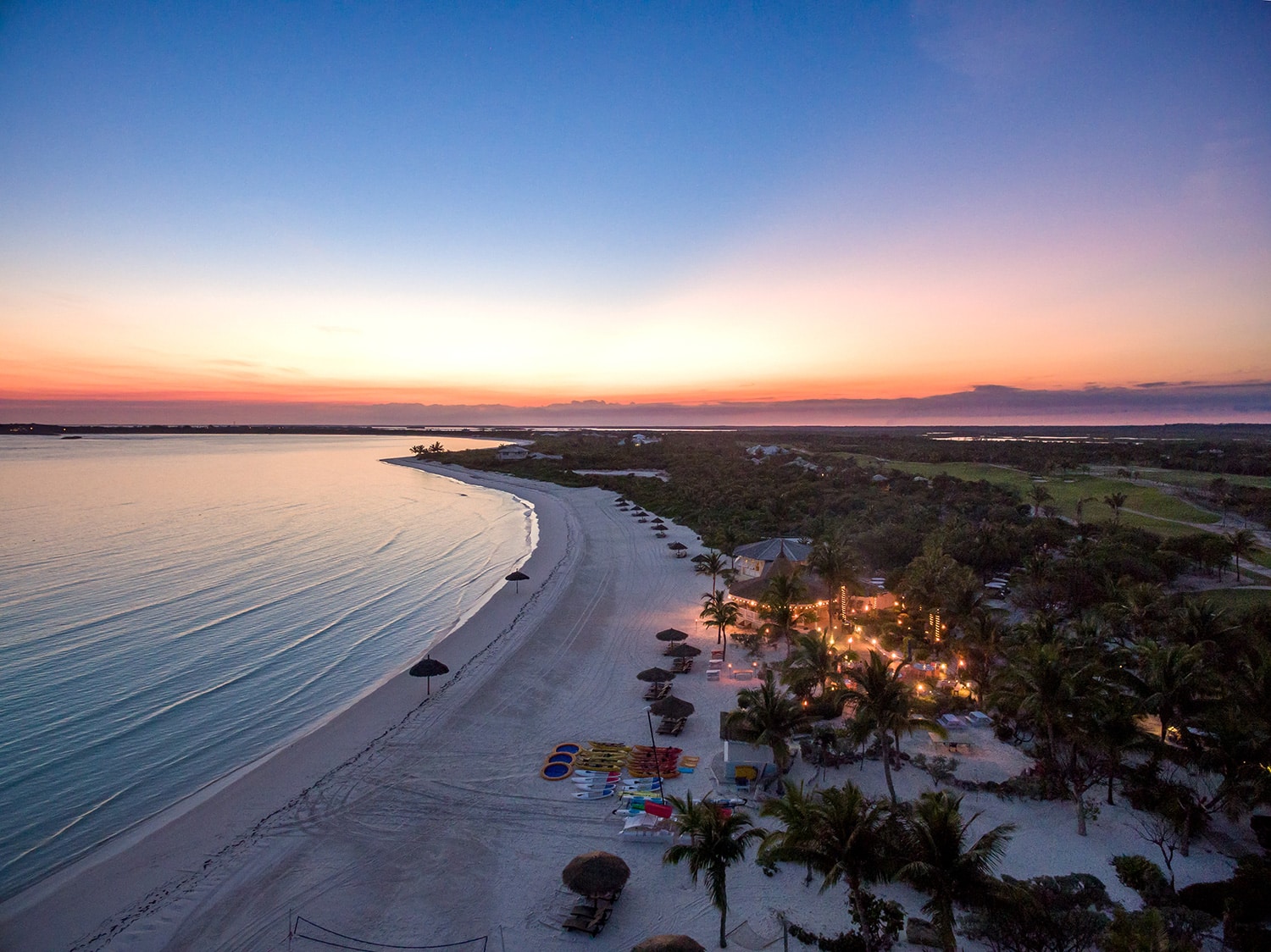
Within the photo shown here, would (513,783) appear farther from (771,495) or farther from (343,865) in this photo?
(771,495)

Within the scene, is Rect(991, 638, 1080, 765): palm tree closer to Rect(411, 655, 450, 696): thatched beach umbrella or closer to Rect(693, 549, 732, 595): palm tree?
Rect(693, 549, 732, 595): palm tree

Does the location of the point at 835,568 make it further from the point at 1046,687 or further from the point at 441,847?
the point at 441,847

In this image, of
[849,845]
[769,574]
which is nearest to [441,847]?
[849,845]

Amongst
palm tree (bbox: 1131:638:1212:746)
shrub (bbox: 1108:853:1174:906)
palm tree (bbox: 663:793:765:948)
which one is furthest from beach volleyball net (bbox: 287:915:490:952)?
palm tree (bbox: 1131:638:1212:746)

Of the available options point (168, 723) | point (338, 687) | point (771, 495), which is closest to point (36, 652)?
point (168, 723)

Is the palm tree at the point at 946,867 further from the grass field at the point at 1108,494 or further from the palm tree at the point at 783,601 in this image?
the grass field at the point at 1108,494
